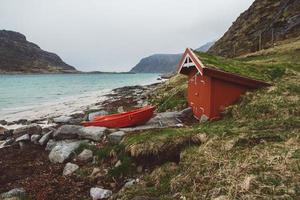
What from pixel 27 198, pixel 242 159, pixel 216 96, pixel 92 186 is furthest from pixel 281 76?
pixel 27 198

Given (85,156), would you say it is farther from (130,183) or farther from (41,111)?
(41,111)

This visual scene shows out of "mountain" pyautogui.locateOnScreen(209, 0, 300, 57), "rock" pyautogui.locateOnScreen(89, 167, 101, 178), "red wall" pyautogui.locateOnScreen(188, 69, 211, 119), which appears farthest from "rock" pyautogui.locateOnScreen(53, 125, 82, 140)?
"mountain" pyautogui.locateOnScreen(209, 0, 300, 57)

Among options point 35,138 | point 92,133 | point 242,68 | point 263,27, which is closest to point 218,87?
point 242,68

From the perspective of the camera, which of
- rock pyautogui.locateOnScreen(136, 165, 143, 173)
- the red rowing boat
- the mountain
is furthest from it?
the mountain

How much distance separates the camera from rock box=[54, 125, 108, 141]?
634 inches

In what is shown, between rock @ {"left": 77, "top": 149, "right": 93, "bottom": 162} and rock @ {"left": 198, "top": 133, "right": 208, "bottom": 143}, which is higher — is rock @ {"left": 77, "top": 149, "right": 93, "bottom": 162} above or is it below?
below

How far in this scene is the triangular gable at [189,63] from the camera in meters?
16.5

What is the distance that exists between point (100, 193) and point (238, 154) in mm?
4273

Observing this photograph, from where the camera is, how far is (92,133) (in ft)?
53.5

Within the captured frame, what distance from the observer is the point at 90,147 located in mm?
14859

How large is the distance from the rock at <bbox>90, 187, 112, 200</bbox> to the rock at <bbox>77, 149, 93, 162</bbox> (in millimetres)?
3014

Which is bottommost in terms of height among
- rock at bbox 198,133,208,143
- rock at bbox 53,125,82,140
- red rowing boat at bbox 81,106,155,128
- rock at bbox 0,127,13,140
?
rock at bbox 0,127,13,140

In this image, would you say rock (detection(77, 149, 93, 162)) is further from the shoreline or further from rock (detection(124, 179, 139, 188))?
→ the shoreline

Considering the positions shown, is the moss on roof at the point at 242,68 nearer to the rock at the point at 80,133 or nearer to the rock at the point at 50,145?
the rock at the point at 80,133
